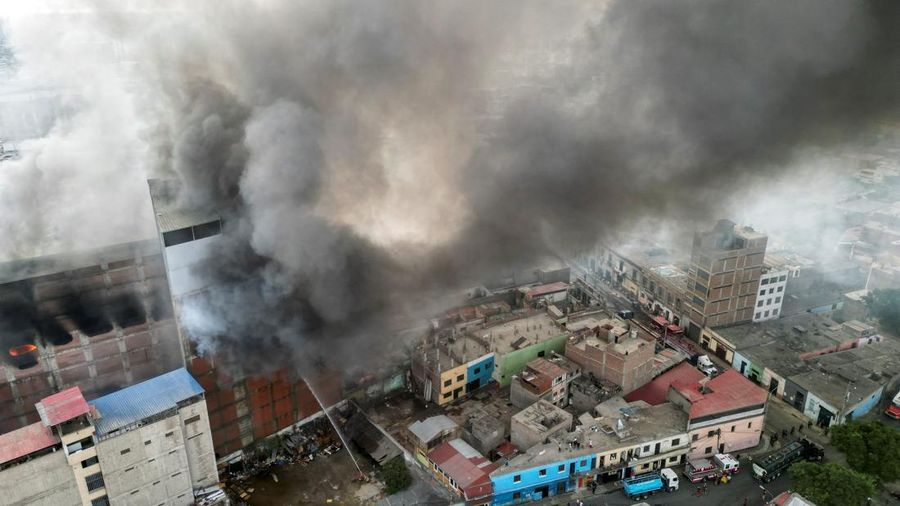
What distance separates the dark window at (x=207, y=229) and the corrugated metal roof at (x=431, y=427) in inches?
313

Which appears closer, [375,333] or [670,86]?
[670,86]

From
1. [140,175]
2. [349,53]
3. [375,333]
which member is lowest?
[375,333]

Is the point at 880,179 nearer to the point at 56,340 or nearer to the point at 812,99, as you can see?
the point at 812,99

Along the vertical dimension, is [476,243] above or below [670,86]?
below

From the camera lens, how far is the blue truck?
55.1 feet

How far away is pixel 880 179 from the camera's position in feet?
142

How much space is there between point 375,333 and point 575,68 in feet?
33.8

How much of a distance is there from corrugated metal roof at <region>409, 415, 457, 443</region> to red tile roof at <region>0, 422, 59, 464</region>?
29.6 ft

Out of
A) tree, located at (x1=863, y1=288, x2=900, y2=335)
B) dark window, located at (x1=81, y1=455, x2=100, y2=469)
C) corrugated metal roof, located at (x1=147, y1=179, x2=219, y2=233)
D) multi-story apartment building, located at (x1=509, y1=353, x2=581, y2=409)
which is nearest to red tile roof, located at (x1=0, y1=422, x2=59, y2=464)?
dark window, located at (x1=81, y1=455, x2=100, y2=469)

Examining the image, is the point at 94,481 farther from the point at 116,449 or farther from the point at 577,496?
the point at 577,496

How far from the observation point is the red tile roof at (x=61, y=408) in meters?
13.7

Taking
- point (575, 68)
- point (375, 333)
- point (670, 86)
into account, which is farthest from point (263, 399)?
point (670, 86)

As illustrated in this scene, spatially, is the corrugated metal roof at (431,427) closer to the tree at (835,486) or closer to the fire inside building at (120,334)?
the fire inside building at (120,334)

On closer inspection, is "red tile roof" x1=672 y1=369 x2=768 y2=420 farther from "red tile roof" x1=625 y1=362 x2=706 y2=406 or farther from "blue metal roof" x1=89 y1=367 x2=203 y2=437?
"blue metal roof" x1=89 y1=367 x2=203 y2=437
